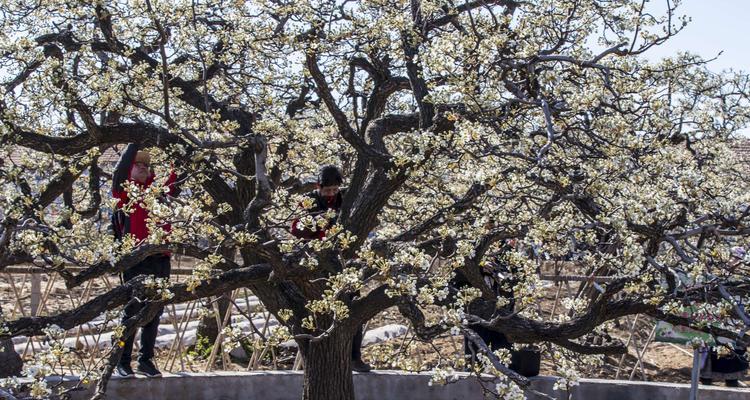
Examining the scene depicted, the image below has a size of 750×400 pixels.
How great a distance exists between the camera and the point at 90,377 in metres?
3.85

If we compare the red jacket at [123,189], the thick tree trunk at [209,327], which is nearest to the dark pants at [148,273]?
the red jacket at [123,189]

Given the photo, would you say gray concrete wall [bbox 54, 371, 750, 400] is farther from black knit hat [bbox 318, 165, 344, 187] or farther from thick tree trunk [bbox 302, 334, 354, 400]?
black knit hat [bbox 318, 165, 344, 187]

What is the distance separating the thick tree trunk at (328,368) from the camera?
5.58 metres

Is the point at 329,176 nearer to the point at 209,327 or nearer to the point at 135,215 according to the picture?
the point at 135,215

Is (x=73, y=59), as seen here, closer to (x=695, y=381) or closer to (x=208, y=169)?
(x=208, y=169)

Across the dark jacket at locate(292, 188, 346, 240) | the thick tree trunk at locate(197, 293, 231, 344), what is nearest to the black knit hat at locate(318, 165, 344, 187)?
the dark jacket at locate(292, 188, 346, 240)

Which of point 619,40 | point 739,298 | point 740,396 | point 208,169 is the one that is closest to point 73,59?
point 208,169

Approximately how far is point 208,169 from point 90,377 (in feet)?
5.66

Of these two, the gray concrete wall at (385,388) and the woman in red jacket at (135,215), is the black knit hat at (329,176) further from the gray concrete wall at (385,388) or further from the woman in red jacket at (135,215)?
the gray concrete wall at (385,388)

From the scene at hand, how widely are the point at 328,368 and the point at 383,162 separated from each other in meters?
1.44

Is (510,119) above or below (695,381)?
above

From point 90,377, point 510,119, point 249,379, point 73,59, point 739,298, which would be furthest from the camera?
point 249,379

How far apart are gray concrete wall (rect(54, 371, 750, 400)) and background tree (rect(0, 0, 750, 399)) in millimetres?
917

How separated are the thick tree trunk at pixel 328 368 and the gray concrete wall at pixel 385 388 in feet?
3.41
